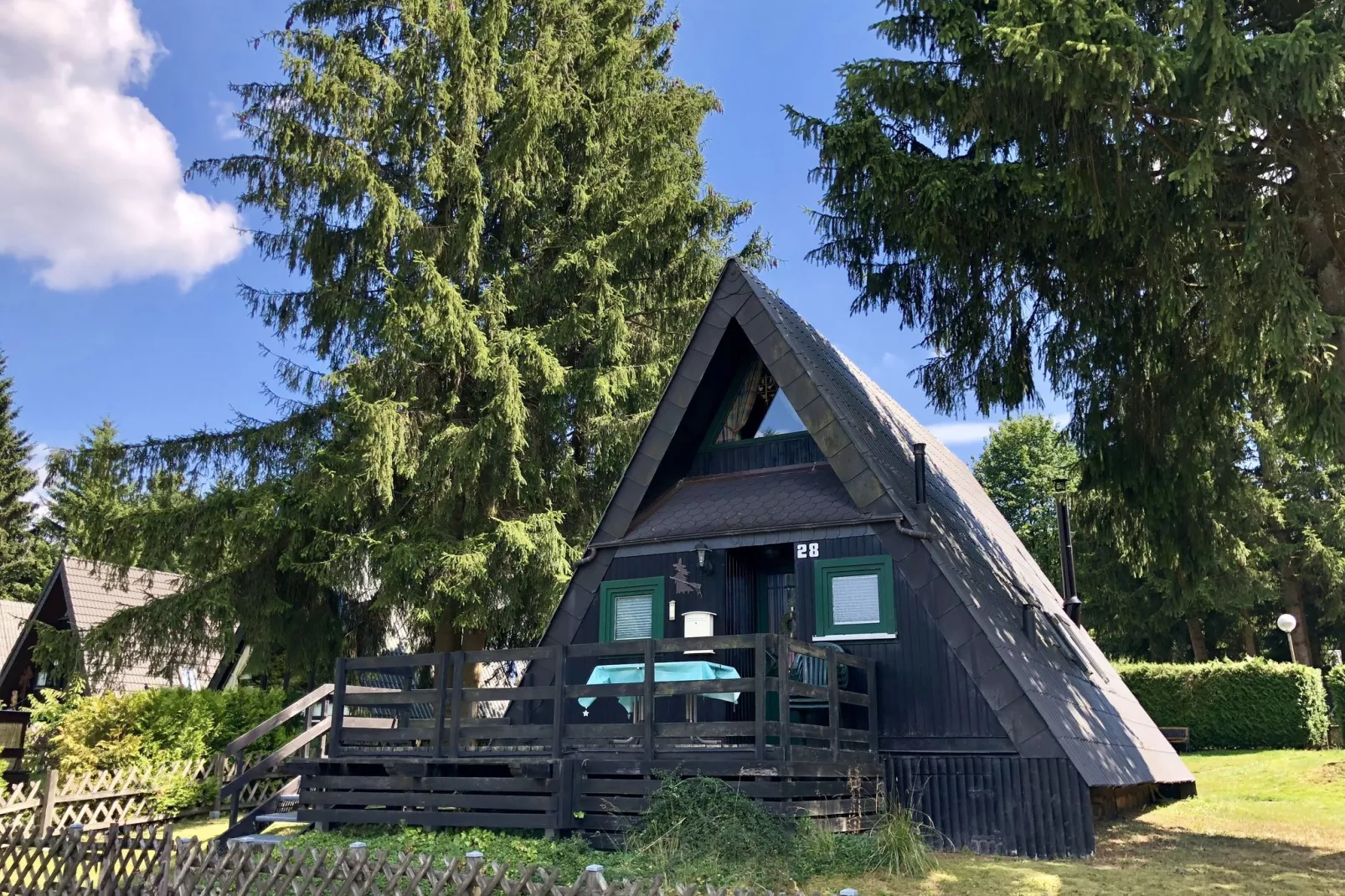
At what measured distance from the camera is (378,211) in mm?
17562

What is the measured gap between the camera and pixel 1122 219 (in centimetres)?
1052

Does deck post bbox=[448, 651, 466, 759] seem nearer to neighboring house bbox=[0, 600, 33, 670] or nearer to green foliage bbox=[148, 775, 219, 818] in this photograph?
green foliage bbox=[148, 775, 219, 818]

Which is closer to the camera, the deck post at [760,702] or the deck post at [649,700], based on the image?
the deck post at [760,702]

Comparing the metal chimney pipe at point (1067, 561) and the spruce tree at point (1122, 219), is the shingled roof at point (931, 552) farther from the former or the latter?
the spruce tree at point (1122, 219)

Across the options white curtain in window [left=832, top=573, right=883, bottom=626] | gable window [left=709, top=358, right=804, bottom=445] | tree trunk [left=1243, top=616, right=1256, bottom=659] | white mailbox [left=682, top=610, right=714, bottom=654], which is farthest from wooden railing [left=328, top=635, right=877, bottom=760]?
tree trunk [left=1243, top=616, right=1256, bottom=659]

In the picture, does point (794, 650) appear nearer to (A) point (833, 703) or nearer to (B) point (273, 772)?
(A) point (833, 703)

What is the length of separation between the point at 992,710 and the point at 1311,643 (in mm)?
34174

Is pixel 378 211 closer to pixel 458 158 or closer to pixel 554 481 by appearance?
pixel 458 158

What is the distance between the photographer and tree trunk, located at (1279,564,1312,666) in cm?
3416

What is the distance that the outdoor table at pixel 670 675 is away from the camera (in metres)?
9.71

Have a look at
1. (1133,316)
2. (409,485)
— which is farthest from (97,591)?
(1133,316)

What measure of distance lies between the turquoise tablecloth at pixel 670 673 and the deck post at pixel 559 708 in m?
0.39

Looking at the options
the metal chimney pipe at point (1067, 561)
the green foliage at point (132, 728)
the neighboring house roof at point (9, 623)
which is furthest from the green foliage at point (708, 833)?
the neighboring house roof at point (9, 623)

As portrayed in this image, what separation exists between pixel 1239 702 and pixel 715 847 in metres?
21.2
